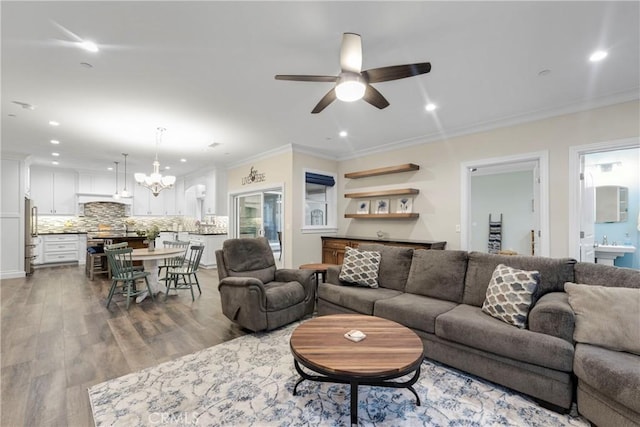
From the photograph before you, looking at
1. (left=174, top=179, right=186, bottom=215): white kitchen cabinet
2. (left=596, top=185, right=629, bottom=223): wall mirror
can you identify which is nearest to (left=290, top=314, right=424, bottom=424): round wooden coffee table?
(left=596, top=185, right=629, bottom=223): wall mirror

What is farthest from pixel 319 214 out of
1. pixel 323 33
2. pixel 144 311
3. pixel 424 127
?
pixel 323 33

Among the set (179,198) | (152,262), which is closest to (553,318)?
(152,262)

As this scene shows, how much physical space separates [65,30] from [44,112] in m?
2.33

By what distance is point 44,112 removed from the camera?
12.2 ft

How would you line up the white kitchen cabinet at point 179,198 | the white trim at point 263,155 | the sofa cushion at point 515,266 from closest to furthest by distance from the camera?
the sofa cushion at point 515,266, the white trim at point 263,155, the white kitchen cabinet at point 179,198

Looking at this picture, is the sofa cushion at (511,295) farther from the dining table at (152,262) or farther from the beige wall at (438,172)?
the dining table at (152,262)

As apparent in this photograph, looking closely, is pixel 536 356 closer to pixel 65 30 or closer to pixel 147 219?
pixel 65 30

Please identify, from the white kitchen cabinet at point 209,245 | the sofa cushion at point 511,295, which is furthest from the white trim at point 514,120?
the white kitchen cabinet at point 209,245

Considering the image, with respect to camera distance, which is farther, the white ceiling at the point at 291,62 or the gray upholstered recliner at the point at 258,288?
the gray upholstered recliner at the point at 258,288

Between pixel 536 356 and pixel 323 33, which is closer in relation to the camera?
pixel 536 356

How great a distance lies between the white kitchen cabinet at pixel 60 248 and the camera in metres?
7.53

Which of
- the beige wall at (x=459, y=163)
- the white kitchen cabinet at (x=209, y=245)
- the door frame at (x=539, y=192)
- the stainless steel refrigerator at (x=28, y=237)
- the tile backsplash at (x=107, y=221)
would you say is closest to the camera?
the beige wall at (x=459, y=163)

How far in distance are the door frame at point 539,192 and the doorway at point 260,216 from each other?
332 cm

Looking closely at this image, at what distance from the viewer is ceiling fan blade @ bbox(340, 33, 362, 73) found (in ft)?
5.92
